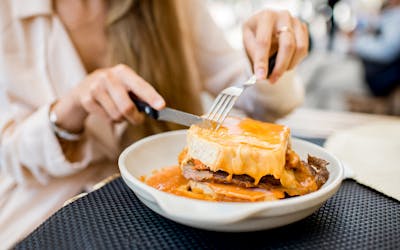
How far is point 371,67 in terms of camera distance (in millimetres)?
2732

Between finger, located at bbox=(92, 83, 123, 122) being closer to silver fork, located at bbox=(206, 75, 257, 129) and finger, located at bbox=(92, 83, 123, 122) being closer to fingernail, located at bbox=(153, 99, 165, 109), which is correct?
fingernail, located at bbox=(153, 99, 165, 109)

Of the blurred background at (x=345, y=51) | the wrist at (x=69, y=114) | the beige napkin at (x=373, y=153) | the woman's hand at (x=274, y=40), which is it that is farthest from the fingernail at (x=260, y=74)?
the blurred background at (x=345, y=51)

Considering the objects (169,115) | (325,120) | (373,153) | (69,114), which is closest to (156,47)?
(69,114)

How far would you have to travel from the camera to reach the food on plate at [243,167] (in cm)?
49

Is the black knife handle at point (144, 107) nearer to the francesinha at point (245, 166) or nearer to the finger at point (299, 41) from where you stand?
the francesinha at point (245, 166)

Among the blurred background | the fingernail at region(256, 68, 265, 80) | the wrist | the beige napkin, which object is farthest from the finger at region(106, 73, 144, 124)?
the blurred background

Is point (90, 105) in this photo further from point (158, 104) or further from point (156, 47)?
point (156, 47)

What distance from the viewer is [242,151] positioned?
19.2 inches

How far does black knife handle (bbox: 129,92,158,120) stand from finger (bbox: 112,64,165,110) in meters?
0.01

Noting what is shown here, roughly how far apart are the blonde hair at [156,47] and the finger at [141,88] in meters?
0.32

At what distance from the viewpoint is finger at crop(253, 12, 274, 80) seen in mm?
688

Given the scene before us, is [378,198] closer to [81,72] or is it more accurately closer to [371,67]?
[81,72]

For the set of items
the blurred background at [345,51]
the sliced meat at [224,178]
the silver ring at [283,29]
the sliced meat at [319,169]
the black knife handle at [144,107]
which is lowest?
the blurred background at [345,51]

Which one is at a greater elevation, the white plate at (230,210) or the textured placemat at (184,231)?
the white plate at (230,210)
